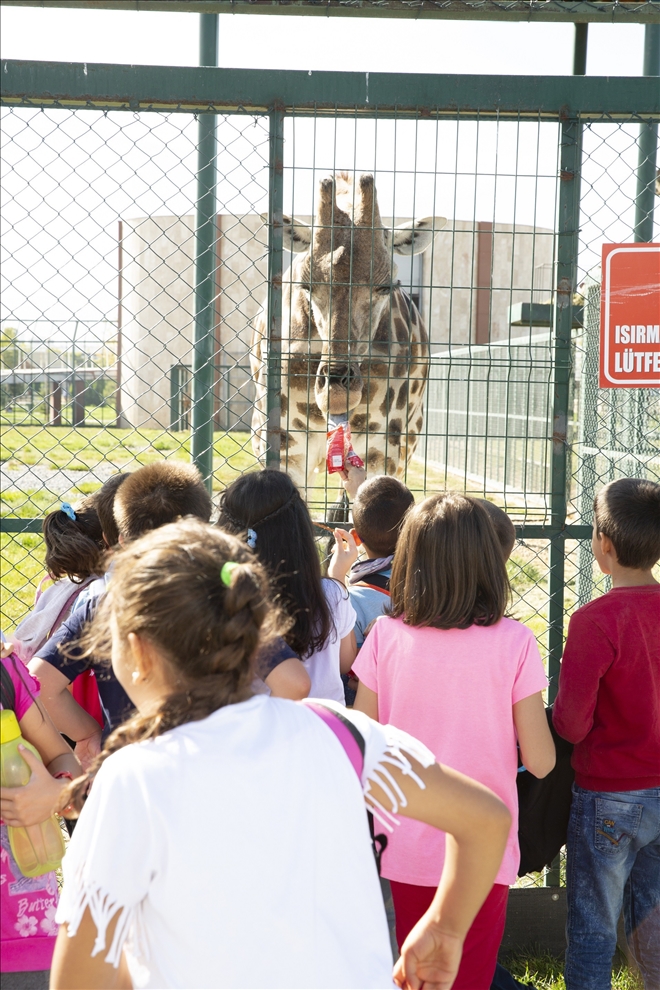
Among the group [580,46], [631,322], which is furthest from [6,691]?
[580,46]

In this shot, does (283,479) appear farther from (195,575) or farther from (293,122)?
(293,122)

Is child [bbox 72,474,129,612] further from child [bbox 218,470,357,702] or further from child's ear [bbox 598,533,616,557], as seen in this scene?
child's ear [bbox 598,533,616,557]

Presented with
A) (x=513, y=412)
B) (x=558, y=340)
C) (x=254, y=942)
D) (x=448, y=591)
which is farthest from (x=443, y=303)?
(x=254, y=942)

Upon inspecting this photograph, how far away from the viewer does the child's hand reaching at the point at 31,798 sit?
6.14ft

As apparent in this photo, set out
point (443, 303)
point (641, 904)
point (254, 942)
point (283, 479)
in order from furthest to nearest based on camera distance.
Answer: point (443, 303)
point (641, 904)
point (283, 479)
point (254, 942)

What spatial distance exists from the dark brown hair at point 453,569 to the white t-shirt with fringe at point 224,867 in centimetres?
107

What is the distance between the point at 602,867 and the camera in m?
2.81

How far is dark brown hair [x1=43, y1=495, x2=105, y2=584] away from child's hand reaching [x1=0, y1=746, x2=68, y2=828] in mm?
918

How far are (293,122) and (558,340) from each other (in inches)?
51.4

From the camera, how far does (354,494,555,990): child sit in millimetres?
2473

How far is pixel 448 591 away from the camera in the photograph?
2490 mm

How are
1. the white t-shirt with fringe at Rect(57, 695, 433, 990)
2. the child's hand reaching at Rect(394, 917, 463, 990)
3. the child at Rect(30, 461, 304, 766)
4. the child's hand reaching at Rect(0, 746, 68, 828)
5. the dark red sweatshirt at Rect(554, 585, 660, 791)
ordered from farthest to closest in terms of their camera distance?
the dark red sweatshirt at Rect(554, 585, 660, 791) → the child at Rect(30, 461, 304, 766) → the child's hand reaching at Rect(0, 746, 68, 828) → the child's hand reaching at Rect(394, 917, 463, 990) → the white t-shirt with fringe at Rect(57, 695, 433, 990)

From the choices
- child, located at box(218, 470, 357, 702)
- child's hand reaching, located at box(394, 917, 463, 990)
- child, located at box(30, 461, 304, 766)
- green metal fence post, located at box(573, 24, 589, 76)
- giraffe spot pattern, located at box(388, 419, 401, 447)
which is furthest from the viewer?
giraffe spot pattern, located at box(388, 419, 401, 447)

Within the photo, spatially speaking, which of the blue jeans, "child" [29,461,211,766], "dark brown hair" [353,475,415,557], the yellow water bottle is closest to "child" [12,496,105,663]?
"child" [29,461,211,766]
